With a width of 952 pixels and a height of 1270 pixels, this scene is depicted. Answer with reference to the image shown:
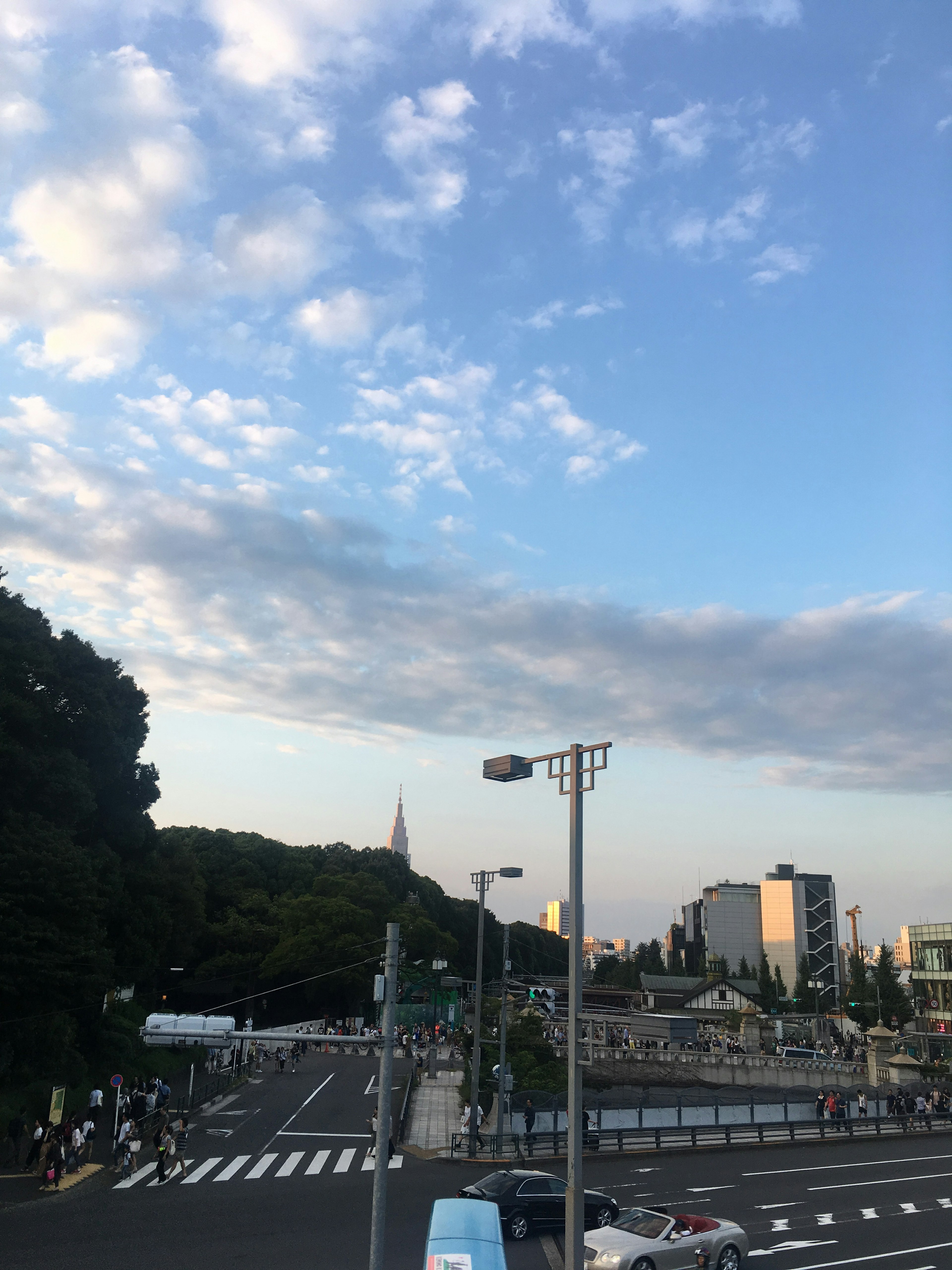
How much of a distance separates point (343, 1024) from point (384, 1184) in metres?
66.8

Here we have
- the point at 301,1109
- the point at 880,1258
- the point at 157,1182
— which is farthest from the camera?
the point at 301,1109

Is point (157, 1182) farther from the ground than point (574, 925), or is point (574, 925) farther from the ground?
point (574, 925)

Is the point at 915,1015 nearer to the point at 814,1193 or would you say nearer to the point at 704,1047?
the point at 704,1047

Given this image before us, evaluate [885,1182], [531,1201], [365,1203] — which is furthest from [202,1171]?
[885,1182]

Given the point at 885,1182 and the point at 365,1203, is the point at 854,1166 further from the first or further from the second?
the point at 365,1203

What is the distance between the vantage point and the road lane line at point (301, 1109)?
3247 centimetres

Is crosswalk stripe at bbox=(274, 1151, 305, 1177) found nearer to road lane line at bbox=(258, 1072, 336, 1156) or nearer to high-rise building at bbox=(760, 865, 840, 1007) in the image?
road lane line at bbox=(258, 1072, 336, 1156)

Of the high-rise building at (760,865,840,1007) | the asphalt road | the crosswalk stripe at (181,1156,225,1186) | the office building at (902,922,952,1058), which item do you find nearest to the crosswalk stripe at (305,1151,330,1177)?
the asphalt road

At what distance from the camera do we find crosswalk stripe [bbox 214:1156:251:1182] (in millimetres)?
26969

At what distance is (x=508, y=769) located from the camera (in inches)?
659

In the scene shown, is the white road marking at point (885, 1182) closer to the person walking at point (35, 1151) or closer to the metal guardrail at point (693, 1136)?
the metal guardrail at point (693, 1136)

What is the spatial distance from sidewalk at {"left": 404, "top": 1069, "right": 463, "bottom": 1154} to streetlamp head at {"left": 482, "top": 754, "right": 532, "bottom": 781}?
2132cm

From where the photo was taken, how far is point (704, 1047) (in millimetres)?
73375

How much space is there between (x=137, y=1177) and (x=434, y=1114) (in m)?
17.2
